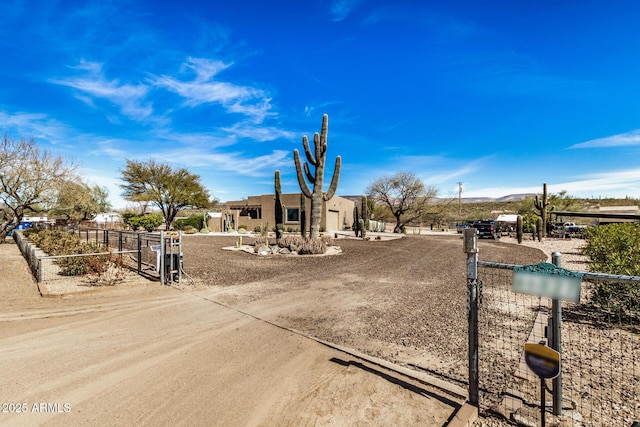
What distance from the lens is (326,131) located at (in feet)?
53.9

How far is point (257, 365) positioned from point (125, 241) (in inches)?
407

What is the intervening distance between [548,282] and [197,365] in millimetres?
3831

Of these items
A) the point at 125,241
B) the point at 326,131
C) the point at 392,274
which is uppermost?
the point at 326,131

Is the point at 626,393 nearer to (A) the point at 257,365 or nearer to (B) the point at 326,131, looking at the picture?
(A) the point at 257,365

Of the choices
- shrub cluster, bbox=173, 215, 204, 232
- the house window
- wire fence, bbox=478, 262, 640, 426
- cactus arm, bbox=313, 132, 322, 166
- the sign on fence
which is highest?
cactus arm, bbox=313, 132, 322, 166

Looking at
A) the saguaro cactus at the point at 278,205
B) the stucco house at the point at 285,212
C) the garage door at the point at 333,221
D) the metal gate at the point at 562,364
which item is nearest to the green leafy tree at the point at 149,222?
the stucco house at the point at 285,212

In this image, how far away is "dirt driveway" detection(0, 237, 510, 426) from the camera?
9.43 feet

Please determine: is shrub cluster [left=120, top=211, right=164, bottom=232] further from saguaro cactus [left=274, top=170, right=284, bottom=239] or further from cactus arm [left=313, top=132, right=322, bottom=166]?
cactus arm [left=313, top=132, right=322, bottom=166]

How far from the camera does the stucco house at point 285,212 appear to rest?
3331 centimetres

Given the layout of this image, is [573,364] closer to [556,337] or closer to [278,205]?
[556,337]

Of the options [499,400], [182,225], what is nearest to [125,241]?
[499,400]

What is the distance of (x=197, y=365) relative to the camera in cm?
380

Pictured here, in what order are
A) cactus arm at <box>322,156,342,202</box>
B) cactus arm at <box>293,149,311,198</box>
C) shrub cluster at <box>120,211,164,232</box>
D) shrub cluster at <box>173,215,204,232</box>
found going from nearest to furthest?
cactus arm at <box>293,149,311,198</box>, cactus arm at <box>322,156,342,202</box>, shrub cluster at <box>120,211,164,232</box>, shrub cluster at <box>173,215,204,232</box>

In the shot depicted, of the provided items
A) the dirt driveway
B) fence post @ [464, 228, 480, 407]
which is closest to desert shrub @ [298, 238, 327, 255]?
the dirt driveway
